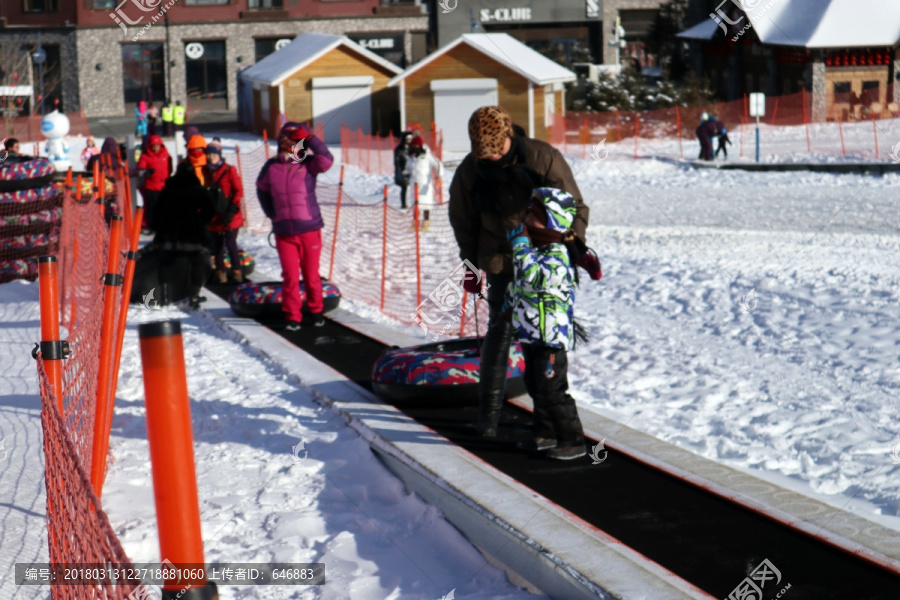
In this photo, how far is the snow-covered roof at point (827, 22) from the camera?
1393 inches

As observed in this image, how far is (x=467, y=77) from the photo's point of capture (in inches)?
1427

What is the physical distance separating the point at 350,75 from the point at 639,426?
3392 cm

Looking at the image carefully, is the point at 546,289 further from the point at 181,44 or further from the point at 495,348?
the point at 181,44

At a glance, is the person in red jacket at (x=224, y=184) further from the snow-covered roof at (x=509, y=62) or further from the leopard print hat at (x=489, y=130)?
the snow-covered roof at (x=509, y=62)

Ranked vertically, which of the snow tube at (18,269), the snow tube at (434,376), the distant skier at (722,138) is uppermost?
the distant skier at (722,138)

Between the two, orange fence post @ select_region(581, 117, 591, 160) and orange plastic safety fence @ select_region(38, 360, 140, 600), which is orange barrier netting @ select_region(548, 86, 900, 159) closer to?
orange fence post @ select_region(581, 117, 591, 160)

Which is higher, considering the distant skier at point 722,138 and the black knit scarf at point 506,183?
the distant skier at point 722,138

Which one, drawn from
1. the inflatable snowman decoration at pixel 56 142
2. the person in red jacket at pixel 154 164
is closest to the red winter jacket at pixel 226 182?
the person in red jacket at pixel 154 164

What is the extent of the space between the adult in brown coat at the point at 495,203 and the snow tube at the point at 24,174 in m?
9.82

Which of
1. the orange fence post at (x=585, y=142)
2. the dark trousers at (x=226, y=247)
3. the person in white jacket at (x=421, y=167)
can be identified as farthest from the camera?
the orange fence post at (x=585, y=142)

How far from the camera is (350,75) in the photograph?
3953 centimetres

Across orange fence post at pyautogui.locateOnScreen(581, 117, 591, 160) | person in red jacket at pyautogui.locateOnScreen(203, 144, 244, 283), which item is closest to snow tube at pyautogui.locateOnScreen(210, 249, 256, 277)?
person in red jacket at pyautogui.locateOnScreen(203, 144, 244, 283)

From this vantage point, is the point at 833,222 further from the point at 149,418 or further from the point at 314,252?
the point at 149,418

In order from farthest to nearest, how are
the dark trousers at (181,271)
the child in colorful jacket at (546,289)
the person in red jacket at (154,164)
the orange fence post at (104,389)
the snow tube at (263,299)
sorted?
1. the person in red jacket at (154,164)
2. the dark trousers at (181,271)
3. the snow tube at (263,299)
4. the child in colorful jacket at (546,289)
5. the orange fence post at (104,389)
